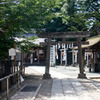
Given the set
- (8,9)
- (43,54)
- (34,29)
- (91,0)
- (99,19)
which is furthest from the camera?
(43,54)

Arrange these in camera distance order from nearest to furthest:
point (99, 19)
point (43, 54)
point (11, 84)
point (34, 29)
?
point (11, 84), point (34, 29), point (99, 19), point (43, 54)

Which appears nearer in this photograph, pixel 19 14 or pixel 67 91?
pixel 67 91

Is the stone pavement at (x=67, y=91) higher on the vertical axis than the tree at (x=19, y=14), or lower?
lower

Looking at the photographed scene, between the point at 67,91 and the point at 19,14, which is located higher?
the point at 19,14

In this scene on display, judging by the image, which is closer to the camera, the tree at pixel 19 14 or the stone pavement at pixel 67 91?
the stone pavement at pixel 67 91

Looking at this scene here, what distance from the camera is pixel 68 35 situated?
1345 cm

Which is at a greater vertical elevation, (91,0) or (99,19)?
(91,0)

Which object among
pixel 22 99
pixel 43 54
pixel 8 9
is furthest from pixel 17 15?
pixel 43 54

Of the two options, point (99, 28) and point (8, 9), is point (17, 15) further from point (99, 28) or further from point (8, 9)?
point (99, 28)

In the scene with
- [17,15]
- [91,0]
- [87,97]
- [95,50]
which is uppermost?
[91,0]

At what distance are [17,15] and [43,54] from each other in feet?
76.7

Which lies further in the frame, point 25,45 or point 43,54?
point 43,54

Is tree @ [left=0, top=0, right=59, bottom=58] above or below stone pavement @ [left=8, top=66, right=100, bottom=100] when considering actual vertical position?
above

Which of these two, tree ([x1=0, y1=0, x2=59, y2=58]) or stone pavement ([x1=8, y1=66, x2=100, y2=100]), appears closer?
stone pavement ([x1=8, y1=66, x2=100, y2=100])
